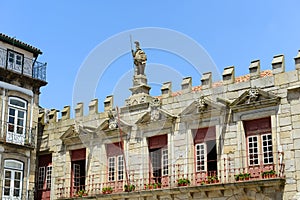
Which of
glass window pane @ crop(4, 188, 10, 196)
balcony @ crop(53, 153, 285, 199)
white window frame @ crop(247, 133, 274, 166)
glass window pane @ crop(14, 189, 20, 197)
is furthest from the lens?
glass window pane @ crop(14, 189, 20, 197)

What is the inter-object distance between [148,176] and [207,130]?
2.87m

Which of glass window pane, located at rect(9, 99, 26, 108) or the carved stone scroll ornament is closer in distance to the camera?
the carved stone scroll ornament

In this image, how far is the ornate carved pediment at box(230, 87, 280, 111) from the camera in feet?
55.4

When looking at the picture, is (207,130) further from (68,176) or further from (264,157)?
(68,176)

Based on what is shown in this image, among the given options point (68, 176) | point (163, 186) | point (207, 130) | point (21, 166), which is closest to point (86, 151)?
point (68, 176)

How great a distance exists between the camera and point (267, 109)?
670 inches

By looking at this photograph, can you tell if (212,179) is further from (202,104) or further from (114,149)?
(114,149)

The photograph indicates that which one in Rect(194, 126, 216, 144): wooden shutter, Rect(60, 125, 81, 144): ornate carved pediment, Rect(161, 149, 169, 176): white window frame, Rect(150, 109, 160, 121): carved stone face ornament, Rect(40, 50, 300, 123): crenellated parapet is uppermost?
Rect(40, 50, 300, 123): crenellated parapet

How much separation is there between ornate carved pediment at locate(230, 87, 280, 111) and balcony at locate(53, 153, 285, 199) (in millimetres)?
1667

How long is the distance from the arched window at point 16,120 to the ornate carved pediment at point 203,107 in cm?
747

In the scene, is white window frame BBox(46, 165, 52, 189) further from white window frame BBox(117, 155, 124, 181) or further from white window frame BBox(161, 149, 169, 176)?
white window frame BBox(161, 149, 169, 176)

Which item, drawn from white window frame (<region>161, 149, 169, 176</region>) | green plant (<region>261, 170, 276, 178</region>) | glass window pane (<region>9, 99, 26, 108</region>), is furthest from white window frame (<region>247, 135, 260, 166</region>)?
glass window pane (<region>9, 99, 26, 108</region>)

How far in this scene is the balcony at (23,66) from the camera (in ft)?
72.2

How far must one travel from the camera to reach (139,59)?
2058 centimetres
